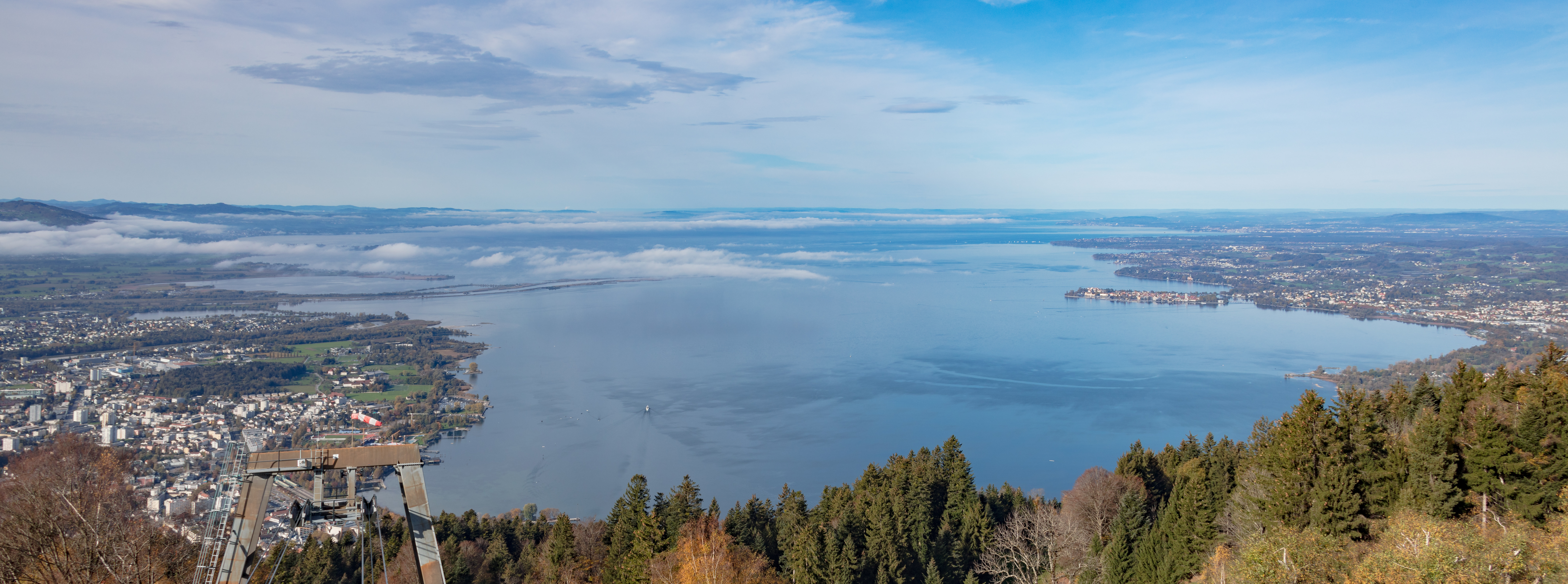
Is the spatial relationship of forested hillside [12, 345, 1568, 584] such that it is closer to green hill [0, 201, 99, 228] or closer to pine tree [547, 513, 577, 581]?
pine tree [547, 513, 577, 581]

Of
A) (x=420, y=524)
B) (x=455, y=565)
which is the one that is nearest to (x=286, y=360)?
(x=455, y=565)

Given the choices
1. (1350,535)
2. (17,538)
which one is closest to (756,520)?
(1350,535)

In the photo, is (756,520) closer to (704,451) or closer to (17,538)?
(17,538)

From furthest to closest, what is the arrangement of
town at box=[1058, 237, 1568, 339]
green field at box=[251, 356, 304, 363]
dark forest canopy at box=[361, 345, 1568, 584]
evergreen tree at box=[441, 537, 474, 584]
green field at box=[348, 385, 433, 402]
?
town at box=[1058, 237, 1568, 339] → green field at box=[251, 356, 304, 363] → green field at box=[348, 385, 433, 402] → evergreen tree at box=[441, 537, 474, 584] → dark forest canopy at box=[361, 345, 1568, 584]

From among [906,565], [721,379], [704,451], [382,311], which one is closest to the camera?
[906,565]

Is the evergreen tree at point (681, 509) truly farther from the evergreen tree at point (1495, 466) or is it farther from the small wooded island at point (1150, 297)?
the small wooded island at point (1150, 297)

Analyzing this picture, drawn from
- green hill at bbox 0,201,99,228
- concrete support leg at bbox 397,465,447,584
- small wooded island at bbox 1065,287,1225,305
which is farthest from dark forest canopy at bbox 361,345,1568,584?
green hill at bbox 0,201,99,228
